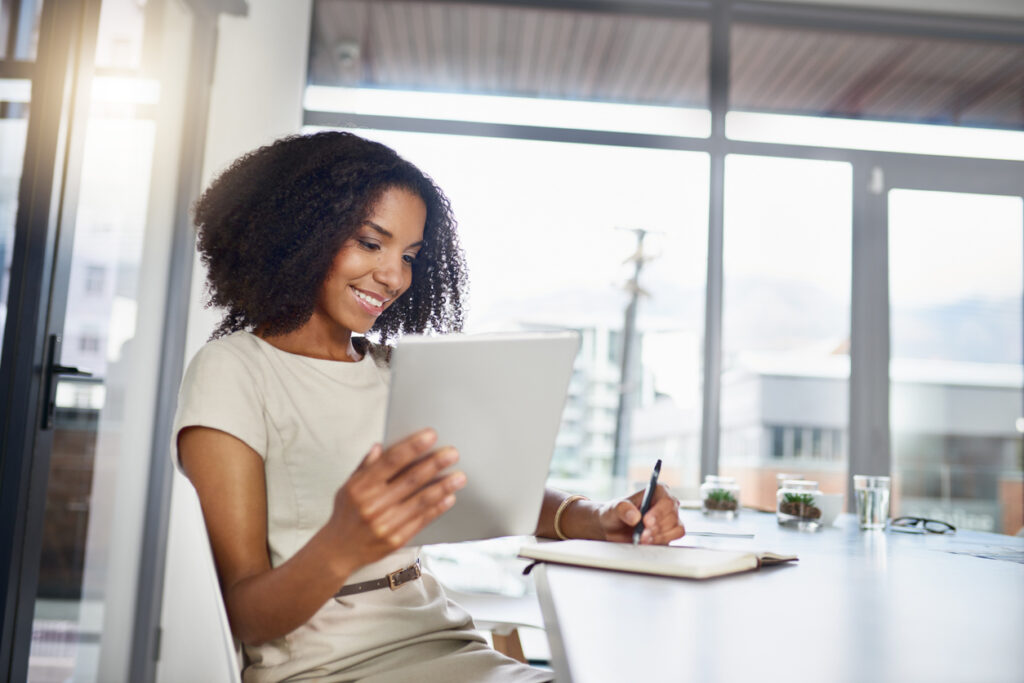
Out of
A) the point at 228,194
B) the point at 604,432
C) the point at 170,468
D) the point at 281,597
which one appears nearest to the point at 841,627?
the point at 281,597

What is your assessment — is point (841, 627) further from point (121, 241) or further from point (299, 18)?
point (299, 18)

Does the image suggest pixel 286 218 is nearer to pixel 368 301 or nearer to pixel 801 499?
pixel 368 301

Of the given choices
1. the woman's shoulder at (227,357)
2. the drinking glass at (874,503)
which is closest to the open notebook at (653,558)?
the woman's shoulder at (227,357)

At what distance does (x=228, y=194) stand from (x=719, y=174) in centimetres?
279

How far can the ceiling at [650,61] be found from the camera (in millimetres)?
3922

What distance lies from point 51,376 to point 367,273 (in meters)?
1.06

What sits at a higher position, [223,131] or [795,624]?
[223,131]

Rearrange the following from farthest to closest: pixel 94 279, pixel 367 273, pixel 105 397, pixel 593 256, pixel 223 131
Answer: pixel 593 256, pixel 223 131, pixel 105 397, pixel 94 279, pixel 367 273

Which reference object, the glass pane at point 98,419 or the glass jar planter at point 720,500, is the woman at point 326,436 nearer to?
the glass jar planter at point 720,500

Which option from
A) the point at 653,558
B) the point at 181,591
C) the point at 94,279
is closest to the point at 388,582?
the point at 653,558

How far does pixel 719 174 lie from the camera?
384 centimetres

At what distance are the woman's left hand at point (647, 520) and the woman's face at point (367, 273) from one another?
48 centimetres

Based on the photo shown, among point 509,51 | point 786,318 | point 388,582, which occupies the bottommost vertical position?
point 388,582

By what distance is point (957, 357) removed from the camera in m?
3.97
